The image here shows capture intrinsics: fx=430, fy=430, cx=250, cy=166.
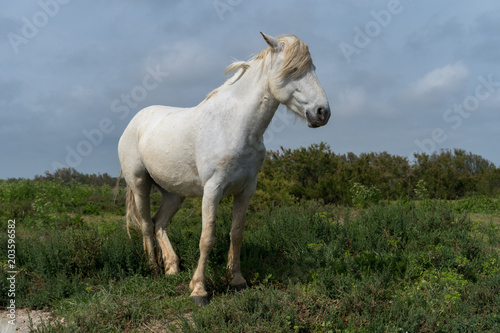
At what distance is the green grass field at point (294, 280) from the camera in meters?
3.92

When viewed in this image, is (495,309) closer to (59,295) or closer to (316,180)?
(59,295)

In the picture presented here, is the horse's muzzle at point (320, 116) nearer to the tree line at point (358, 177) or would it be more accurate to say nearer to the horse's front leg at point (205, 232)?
the horse's front leg at point (205, 232)

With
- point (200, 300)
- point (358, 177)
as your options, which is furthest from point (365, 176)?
point (200, 300)

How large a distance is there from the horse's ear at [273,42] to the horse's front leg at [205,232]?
1562 mm

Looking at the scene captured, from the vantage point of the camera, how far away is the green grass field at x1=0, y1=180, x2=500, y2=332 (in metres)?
3.92

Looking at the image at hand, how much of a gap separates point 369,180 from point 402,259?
7.75 m

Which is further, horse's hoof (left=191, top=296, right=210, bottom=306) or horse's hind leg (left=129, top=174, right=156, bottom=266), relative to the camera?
horse's hind leg (left=129, top=174, right=156, bottom=266)

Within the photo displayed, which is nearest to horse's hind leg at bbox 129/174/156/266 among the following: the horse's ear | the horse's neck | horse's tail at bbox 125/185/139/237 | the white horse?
horse's tail at bbox 125/185/139/237

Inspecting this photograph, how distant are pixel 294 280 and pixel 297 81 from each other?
2.25 m

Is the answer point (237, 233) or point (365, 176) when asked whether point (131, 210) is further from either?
point (365, 176)

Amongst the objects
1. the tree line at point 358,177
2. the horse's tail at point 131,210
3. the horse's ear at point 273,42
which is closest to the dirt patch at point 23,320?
the horse's tail at point 131,210

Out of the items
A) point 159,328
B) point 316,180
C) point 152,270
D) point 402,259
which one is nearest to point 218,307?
point 159,328

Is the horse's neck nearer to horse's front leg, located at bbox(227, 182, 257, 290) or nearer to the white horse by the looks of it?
the white horse

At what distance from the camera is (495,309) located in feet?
13.0
